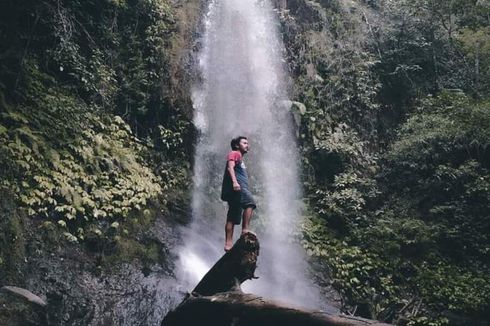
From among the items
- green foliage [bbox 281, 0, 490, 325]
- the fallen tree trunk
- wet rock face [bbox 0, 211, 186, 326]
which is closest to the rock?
wet rock face [bbox 0, 211, 186, 326]

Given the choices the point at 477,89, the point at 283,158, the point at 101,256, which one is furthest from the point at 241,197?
the point at 477,89

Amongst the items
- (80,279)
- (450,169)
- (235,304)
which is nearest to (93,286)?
(80,279)

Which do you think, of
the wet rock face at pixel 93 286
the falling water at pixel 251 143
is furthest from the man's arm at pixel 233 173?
the falling water at pixel 251 143

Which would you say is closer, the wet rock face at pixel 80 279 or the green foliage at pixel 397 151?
the wet rock face at pixel 80 279

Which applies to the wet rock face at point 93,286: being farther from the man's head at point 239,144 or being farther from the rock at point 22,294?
the man's head at point 239,144

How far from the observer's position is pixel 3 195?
6.95 meters

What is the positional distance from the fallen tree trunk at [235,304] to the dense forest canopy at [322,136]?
268cm

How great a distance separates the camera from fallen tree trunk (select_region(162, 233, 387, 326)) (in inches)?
176

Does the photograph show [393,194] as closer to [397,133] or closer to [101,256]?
[397,133]

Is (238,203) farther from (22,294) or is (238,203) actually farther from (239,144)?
(22,294)

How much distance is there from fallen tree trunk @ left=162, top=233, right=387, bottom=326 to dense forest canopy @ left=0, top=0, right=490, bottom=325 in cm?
268

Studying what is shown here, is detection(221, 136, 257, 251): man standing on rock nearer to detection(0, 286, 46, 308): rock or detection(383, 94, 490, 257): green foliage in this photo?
detection(0, 286, 46, 308): rock

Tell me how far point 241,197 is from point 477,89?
10.6 metres

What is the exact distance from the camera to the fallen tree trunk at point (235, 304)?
447 centimetres
